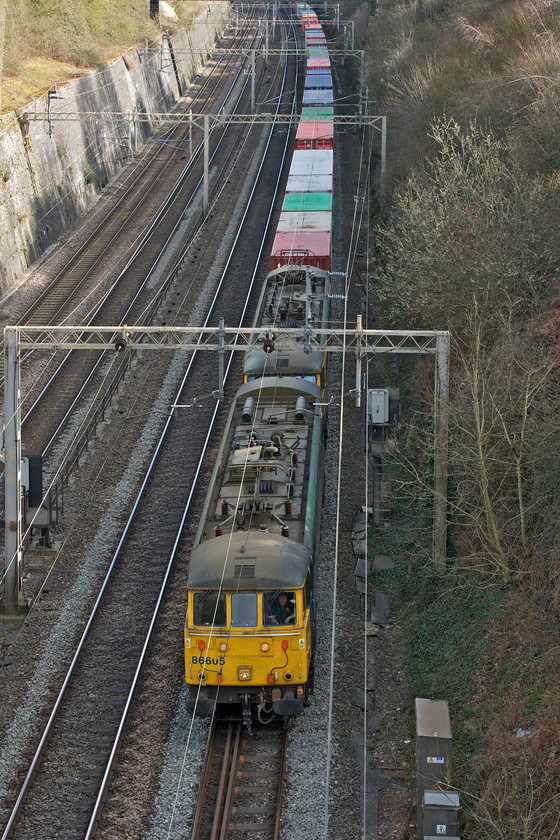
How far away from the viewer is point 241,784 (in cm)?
1485

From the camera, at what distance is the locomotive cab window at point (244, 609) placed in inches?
601

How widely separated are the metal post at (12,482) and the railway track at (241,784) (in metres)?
5.61

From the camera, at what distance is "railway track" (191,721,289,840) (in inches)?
548

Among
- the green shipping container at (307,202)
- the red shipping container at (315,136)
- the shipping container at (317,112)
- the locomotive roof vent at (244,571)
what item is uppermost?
the shipping container at (317,112)

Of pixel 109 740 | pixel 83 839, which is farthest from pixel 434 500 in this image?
pixel 83 839

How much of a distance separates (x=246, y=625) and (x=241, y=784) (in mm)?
2369

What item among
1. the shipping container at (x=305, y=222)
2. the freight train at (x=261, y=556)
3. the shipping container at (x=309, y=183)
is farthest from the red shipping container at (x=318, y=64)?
the freight train at (x=261, y=556)

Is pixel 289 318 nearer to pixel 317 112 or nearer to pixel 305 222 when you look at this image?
pixel 305 222

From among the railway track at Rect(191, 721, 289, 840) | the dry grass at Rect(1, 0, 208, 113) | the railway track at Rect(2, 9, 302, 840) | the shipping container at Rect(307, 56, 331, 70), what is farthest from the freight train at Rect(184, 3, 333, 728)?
the shipping container at Rect(307, 56, 331, 70)

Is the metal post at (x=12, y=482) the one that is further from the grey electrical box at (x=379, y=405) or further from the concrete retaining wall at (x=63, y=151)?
the concrete retaining wall at (x=63, y=151)

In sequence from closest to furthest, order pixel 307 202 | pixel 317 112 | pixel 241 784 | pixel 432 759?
pixel 432 759 → pixel 241 784 → pixel 307 202 → pixel 317 112

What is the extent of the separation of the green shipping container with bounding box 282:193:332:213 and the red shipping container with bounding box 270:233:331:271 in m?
4.13

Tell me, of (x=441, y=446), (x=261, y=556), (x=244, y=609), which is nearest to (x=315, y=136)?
(x=441, y=446)

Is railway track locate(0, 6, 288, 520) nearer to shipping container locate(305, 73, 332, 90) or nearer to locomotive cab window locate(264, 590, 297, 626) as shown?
shipping container locate(305, 73, 332, 90)
